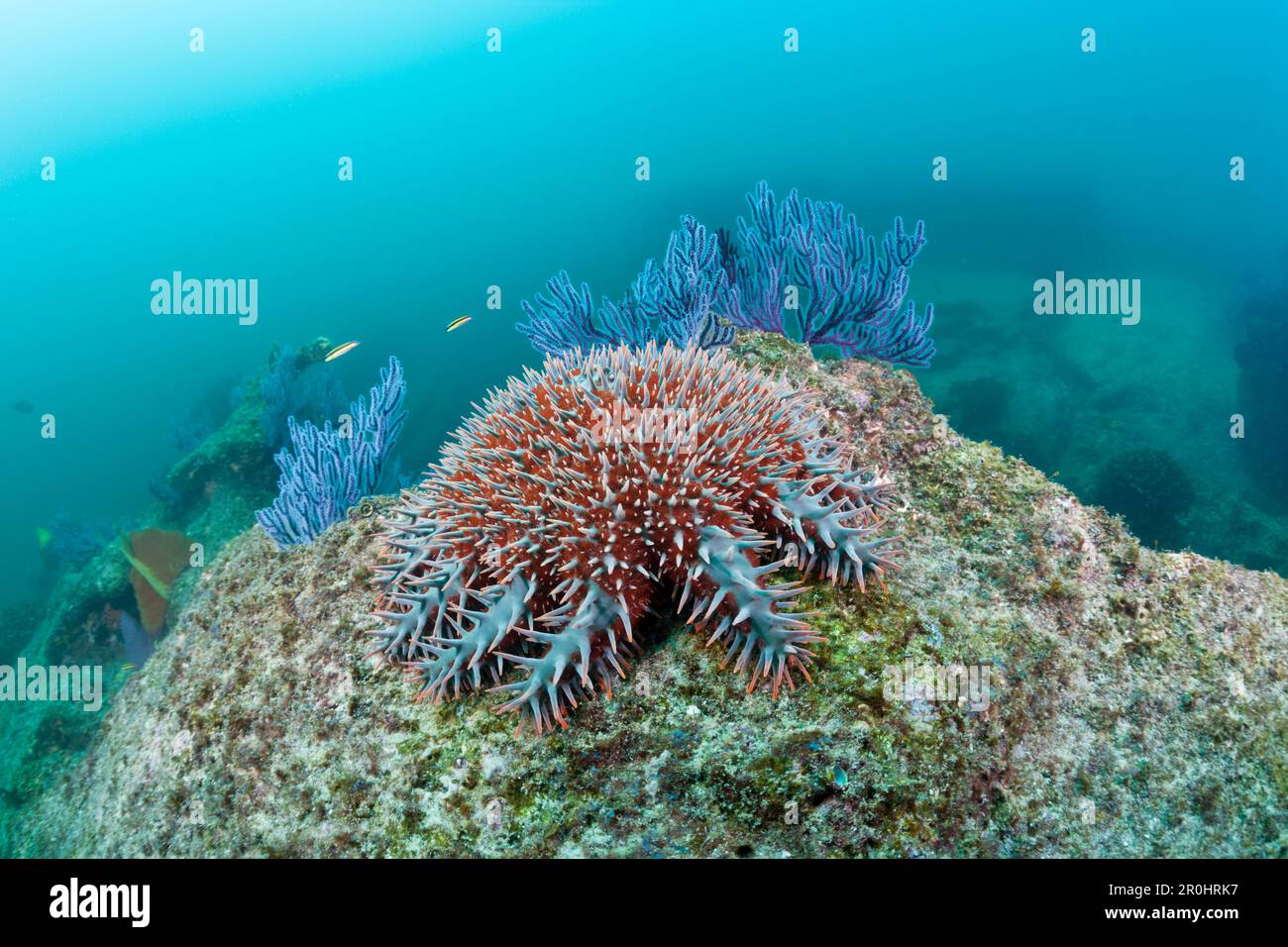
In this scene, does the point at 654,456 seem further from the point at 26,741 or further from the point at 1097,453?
the point at 1097,453

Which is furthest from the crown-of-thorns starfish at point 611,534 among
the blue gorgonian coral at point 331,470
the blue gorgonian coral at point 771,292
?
the blue gorgonian coral at point 771,292

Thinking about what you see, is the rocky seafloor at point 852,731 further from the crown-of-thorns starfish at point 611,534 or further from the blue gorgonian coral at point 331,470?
the blue gorgonian coral at point 331,470

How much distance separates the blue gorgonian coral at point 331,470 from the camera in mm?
4512

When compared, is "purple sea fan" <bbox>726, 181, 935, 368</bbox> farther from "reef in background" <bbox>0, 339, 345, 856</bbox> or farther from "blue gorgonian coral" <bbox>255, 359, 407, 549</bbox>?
"reef in background" <bbox>0, 339, 345, 856</bbox>

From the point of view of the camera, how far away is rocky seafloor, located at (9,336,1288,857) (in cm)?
250

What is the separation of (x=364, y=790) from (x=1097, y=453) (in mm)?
19266

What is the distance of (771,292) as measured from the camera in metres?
5.70

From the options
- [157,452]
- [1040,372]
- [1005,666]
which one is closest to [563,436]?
[1005,666]

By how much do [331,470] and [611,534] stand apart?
329cm

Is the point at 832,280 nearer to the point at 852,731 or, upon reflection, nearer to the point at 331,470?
the point at 852,731

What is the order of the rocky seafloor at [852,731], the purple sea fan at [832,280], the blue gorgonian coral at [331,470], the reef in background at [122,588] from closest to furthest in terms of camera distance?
the rocky seafloor at [852,731], the blue gorgonian coral at [331,470], the purple sea fan at [832,280], the reef in background at [122,588]

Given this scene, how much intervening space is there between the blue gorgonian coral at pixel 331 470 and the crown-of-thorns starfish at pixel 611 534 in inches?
73.1
